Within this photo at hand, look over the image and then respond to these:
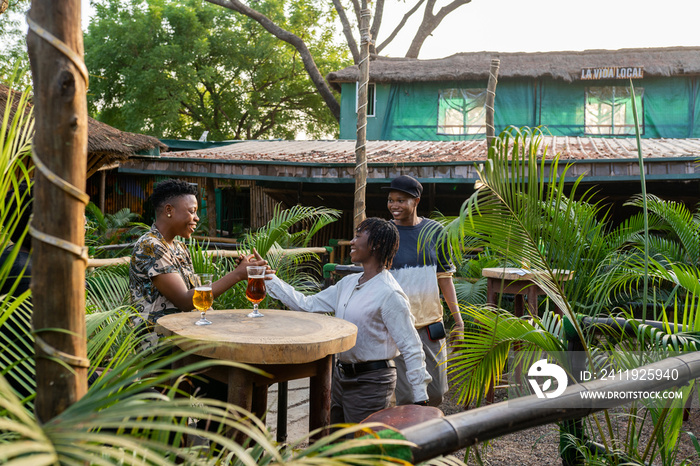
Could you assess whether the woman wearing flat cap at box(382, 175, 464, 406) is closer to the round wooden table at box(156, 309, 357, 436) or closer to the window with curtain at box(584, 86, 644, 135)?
the round wooden table at box(156, 309, 357, 436)

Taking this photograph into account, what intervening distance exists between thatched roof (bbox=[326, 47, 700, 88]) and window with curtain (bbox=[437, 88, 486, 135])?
1.87 ft

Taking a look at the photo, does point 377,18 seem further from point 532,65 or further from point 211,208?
point 211,208

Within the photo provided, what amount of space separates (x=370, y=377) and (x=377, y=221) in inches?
33.0

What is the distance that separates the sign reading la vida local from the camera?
47.3ft

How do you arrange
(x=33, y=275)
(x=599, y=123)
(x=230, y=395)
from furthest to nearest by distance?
(x=599, y=123)
(x=230, y=395)
(x=33, y=275)

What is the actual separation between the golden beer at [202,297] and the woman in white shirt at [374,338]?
29.0 inches

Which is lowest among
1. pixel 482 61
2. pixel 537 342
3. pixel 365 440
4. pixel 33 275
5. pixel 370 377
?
pixel 370 377

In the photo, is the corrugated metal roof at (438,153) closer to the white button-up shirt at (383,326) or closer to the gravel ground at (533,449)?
the gravel ground at (533,449)

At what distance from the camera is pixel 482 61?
621 inches

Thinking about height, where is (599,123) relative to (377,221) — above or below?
above

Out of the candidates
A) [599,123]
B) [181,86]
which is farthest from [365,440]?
[181,86]

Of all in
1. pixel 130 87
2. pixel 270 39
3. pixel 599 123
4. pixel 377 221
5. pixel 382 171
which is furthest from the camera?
pixel 270 39

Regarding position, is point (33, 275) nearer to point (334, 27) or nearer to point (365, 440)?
point (365, 440)

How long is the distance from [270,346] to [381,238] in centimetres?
105
